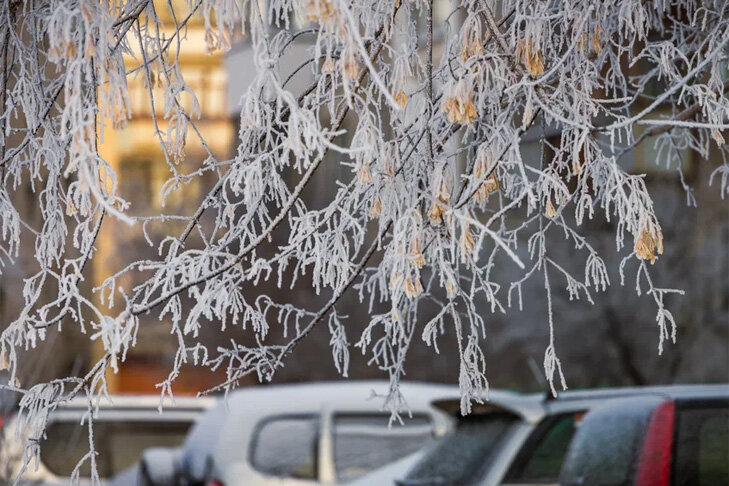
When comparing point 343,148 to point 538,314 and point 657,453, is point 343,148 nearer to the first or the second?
point 657,453

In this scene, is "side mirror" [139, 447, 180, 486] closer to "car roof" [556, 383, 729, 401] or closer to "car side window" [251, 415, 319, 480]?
"car side window" [251, 415, 319, 480]

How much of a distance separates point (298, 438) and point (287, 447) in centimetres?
11

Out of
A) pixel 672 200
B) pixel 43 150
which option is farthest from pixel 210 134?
pixel 43 150

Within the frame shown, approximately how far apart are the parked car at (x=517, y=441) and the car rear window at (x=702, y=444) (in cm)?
37

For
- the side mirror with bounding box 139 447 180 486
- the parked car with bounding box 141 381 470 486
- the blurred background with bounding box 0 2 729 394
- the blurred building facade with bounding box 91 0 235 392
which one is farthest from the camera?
the blurred building facade with bounding box 91 0 235 392

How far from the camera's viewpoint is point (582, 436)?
18.1 feet

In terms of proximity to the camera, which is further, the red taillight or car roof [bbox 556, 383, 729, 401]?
car roof [bbox 556, 383, 729, 401]

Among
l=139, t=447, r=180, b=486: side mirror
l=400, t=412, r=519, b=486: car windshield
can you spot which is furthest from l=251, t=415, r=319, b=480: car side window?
l=400, t=412, r=519, b=486: car windshield

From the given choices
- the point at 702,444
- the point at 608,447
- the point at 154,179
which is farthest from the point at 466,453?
the point at 154,179

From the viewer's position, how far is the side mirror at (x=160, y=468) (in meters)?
7.66

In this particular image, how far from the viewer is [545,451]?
6004 mm

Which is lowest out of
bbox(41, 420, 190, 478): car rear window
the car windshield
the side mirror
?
bbox(41, 420, 190, 478): car rear window

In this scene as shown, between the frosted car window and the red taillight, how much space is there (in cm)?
221

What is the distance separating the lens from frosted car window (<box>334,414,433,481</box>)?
7.48 metres
